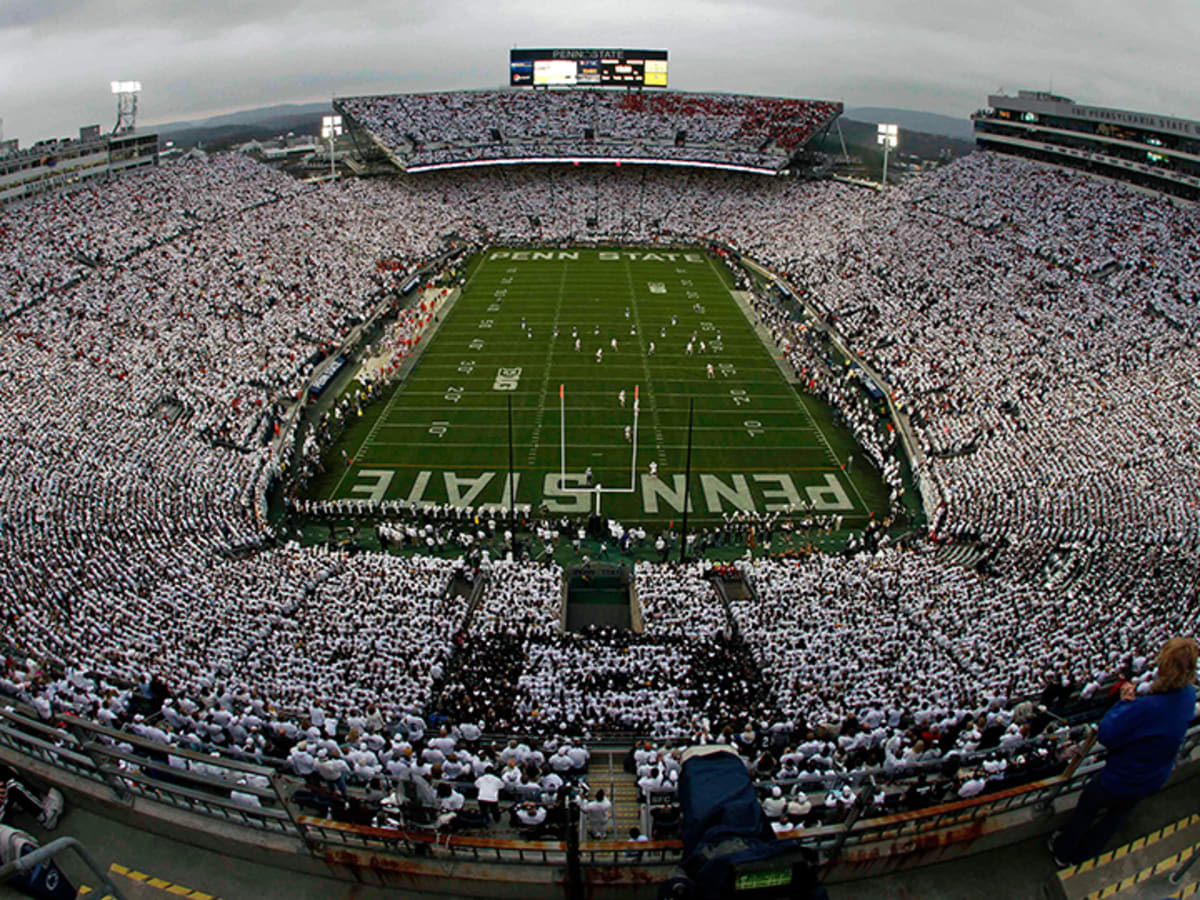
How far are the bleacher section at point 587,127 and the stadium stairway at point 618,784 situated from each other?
60637 mm

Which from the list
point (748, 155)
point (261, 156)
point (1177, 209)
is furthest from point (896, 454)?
point (261, 156)

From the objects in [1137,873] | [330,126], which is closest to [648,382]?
[1137,873]

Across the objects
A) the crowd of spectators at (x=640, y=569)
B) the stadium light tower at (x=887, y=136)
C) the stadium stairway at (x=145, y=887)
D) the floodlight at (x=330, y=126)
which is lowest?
the stadium stairway at (x=145, y=887)

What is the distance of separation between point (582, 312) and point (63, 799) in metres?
38.2

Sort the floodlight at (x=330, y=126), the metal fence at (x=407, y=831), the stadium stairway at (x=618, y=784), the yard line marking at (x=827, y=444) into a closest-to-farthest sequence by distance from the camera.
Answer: the metal fence at (x=407, y=831) < the stadium stairway at (x=618, y=784) < the yard line marking at (x=827, y=444) < the floodlight at (x=330, y=126)

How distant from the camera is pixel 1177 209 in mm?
42375

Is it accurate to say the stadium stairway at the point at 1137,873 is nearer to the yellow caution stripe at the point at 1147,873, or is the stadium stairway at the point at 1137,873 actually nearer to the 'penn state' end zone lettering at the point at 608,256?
the yellow caution stripe at the point at 1147,873

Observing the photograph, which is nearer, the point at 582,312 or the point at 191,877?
the point at 191,877

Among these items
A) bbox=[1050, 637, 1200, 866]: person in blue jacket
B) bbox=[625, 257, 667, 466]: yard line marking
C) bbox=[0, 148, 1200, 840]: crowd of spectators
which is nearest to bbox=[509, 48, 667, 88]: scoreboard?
bbox=[625, 257, 667, 466]: yard line marking

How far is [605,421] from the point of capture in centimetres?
3022

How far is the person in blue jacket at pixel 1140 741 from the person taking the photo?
507 centimetres

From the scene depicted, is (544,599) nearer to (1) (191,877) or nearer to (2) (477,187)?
(1) (191,877)

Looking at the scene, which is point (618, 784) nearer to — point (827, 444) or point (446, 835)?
point (446, 835)

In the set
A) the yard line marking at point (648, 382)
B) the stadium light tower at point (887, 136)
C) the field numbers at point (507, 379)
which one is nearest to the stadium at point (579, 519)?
the field numbers at point (507, 379)
